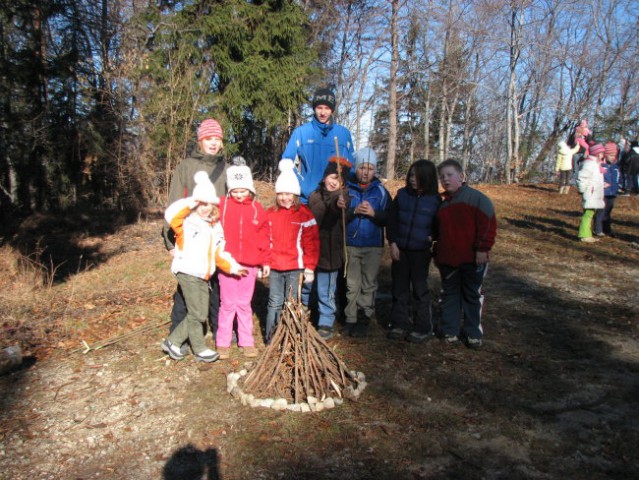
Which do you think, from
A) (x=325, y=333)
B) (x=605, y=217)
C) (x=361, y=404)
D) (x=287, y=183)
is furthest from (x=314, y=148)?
(x=605, y=217)

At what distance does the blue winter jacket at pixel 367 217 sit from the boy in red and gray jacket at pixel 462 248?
534 mm

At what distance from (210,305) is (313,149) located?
187cm

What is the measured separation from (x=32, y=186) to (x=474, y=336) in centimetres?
1267

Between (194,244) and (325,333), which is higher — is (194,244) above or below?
above

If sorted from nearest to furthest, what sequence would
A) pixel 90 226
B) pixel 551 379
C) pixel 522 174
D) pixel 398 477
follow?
pixel 398 477, pixel 551 379, pixel 90 226, pixel 522 174

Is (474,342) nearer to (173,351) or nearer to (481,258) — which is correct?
(481,258)

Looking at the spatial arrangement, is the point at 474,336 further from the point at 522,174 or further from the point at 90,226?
the point at 522,174

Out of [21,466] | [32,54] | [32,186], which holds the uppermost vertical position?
[32,54]

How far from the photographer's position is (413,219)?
4676 millimetres

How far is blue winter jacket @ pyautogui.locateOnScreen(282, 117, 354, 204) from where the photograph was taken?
5008 millimetres

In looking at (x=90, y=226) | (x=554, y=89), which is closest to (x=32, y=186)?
(x=90, y=226)

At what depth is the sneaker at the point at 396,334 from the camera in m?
4.90

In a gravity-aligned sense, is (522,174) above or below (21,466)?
above

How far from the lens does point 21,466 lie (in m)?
3.05
